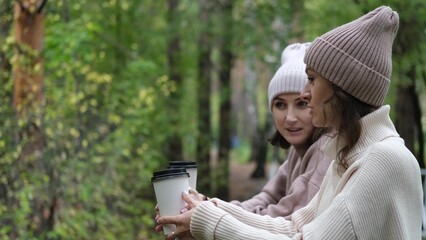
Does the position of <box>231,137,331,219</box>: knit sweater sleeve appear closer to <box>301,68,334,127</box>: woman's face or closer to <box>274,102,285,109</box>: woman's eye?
<box>274,102,285,109</box>: woman's eye

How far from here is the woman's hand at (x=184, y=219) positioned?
247cm

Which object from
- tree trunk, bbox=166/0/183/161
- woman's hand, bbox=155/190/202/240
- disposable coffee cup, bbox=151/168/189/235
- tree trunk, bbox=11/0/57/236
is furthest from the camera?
tree trunk, bbox=166/0/183/161

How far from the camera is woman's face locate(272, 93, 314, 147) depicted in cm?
308

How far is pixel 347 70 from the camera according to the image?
88.6 inches

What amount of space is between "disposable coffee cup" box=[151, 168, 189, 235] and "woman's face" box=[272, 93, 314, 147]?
71cm

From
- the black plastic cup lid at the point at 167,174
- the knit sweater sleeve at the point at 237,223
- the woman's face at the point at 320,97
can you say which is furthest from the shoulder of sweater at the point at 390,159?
the black plastic cup lid at the point at 167,174

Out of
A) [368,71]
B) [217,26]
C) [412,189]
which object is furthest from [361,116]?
[217,26]

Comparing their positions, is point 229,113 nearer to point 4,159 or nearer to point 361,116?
point 4,159

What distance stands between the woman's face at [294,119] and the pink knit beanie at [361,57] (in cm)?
76

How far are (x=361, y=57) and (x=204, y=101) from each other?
14.6 meters

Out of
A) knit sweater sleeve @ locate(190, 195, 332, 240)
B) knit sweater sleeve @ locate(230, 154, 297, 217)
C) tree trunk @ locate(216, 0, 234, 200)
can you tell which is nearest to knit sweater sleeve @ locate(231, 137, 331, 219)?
knit sweater sleeve @ locate(230, 154, 297, 217)

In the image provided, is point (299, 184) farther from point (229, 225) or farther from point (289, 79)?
point (229, 225)

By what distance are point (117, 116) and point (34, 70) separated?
1.32 meters

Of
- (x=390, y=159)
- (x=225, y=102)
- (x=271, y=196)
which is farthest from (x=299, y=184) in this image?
(x=225, y=102)
